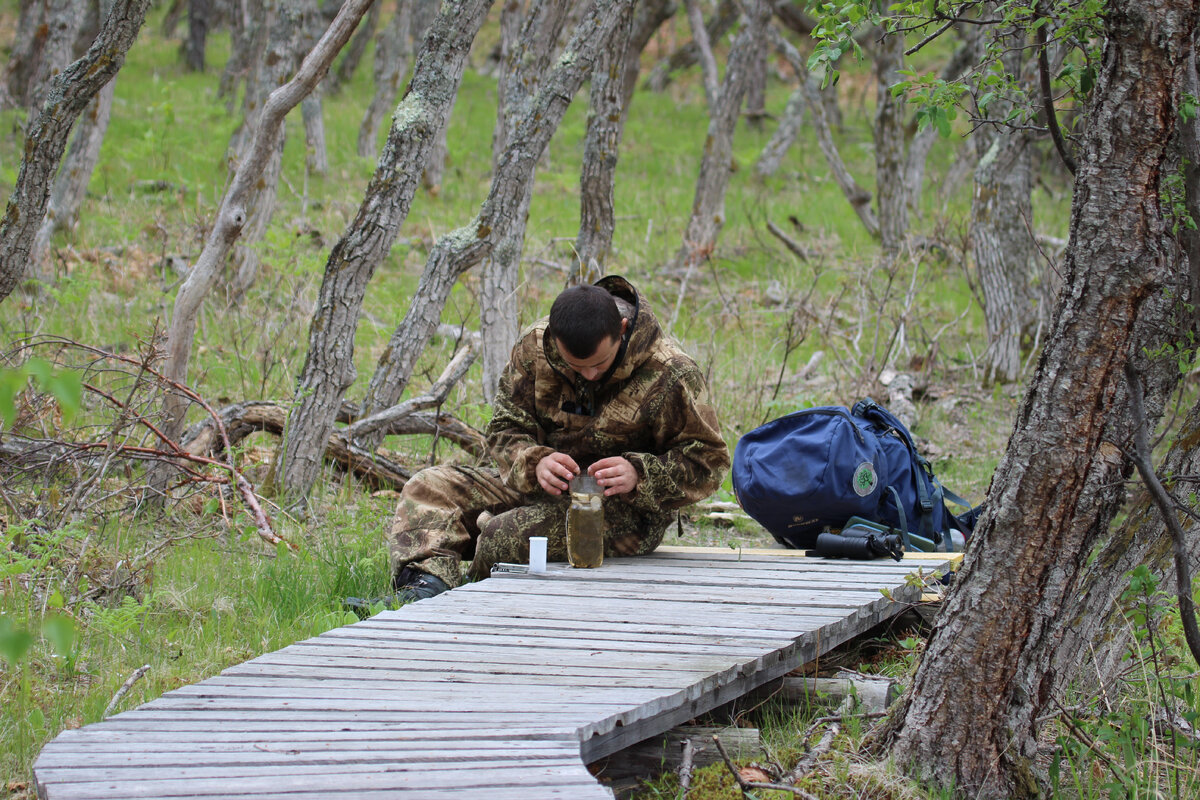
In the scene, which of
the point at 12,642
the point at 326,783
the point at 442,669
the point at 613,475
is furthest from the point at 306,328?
the point at 12,642

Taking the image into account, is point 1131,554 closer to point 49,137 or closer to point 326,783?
point 326,783

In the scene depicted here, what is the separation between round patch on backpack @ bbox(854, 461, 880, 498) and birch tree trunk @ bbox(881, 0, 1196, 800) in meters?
1.74

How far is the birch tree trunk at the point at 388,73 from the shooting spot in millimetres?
15086

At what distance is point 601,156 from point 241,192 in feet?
9.17

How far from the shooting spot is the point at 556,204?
14.0 metres

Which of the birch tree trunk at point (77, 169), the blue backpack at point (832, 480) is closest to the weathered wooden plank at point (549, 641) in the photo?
the blue backpack at point (832, 480)

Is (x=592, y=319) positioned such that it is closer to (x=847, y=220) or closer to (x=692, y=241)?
(x=692, y=241)

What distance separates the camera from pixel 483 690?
10.0ft

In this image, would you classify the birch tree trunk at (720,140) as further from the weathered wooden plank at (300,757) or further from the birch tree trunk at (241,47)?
the weathered wooden plank at (300,757)

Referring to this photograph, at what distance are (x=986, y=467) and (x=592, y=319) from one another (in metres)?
4.27

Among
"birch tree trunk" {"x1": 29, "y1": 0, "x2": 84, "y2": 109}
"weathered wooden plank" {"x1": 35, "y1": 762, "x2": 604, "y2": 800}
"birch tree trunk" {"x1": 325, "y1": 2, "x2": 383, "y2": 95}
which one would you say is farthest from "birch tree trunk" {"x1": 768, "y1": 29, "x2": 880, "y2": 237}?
"birch tree trunk" {"x1": 325, "y1": 2, "x2": 383, "y2": 95}

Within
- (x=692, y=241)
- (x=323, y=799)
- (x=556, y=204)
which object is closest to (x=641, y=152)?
(x=556, y=204)

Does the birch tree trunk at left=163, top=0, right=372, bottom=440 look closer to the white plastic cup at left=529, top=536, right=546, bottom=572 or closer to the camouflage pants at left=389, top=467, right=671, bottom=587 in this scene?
the camouflage pants at left=389, top=467, right=671, bottom=587

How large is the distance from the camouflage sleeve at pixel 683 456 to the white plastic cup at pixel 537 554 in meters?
0.43
